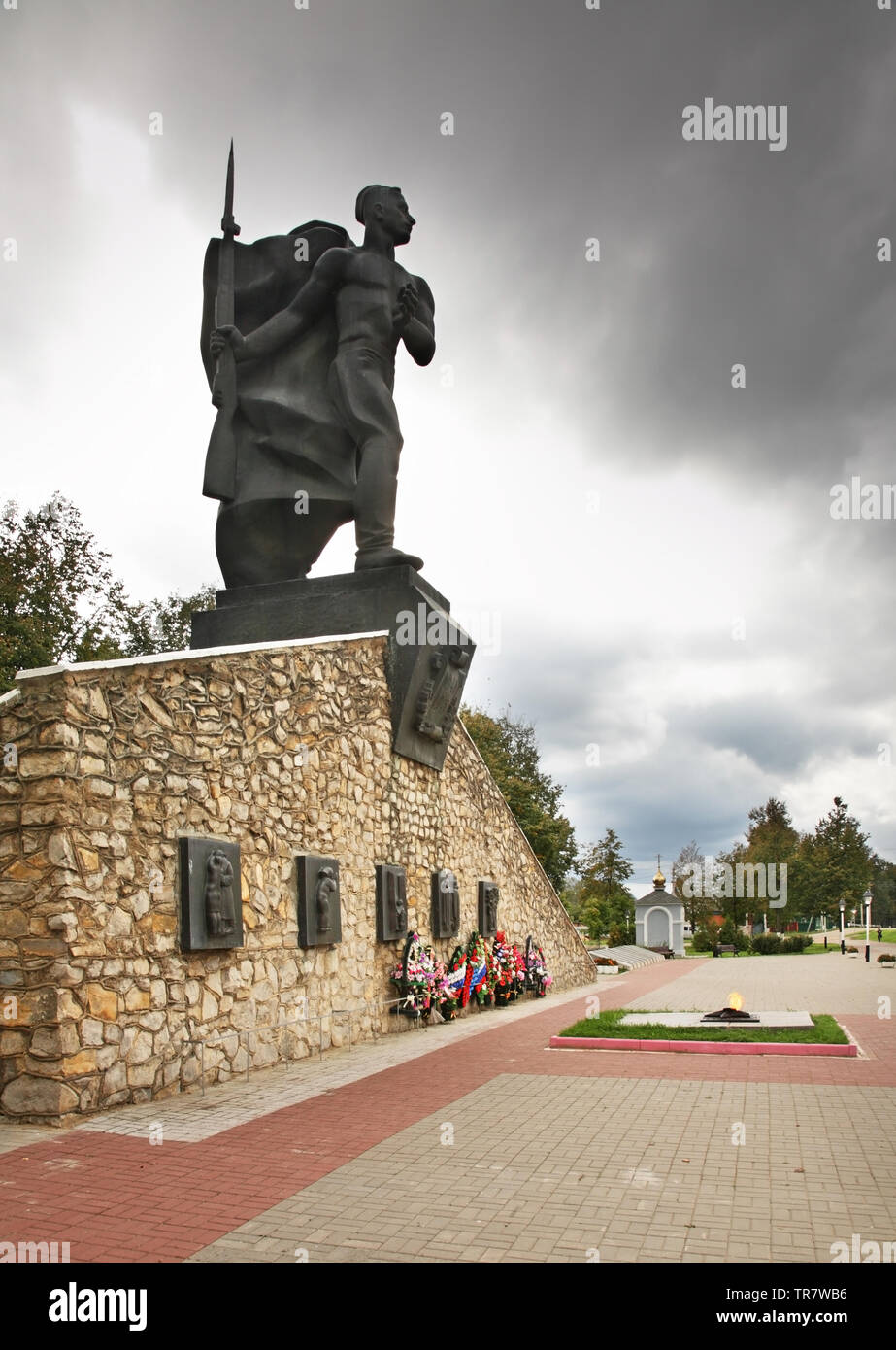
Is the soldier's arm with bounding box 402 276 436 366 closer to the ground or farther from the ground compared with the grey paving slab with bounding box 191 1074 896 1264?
farther from the ground

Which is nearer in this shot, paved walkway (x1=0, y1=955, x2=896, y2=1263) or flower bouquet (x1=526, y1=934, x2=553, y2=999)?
paved walkway (x1=0, y1=955, x2=896, y2=1263)

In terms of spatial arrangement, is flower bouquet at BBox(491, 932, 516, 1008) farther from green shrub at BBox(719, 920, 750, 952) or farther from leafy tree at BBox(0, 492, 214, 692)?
green shrub at BBox(719, 920, 750, 952)

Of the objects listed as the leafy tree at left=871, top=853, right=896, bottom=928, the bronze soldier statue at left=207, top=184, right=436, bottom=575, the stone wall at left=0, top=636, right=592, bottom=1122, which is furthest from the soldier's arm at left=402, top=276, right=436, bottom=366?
the leafy tree at left=871, top=853, right=896, bottom=928

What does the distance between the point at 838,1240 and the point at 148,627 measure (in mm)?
33590

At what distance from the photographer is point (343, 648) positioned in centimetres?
1125

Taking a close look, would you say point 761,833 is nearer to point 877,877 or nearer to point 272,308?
point 877,877

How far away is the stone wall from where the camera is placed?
6.42 m

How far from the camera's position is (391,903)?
38.6 ft

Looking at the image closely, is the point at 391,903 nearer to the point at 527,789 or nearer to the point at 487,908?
the point at 487,908

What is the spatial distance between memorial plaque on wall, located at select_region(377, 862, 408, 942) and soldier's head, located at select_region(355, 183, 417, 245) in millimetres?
7810

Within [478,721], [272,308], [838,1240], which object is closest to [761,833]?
[478,721]

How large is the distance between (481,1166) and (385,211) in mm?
11248

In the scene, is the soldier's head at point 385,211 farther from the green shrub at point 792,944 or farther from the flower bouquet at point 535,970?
the green shrub at point 792,944

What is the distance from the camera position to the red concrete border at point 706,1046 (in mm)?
9531
